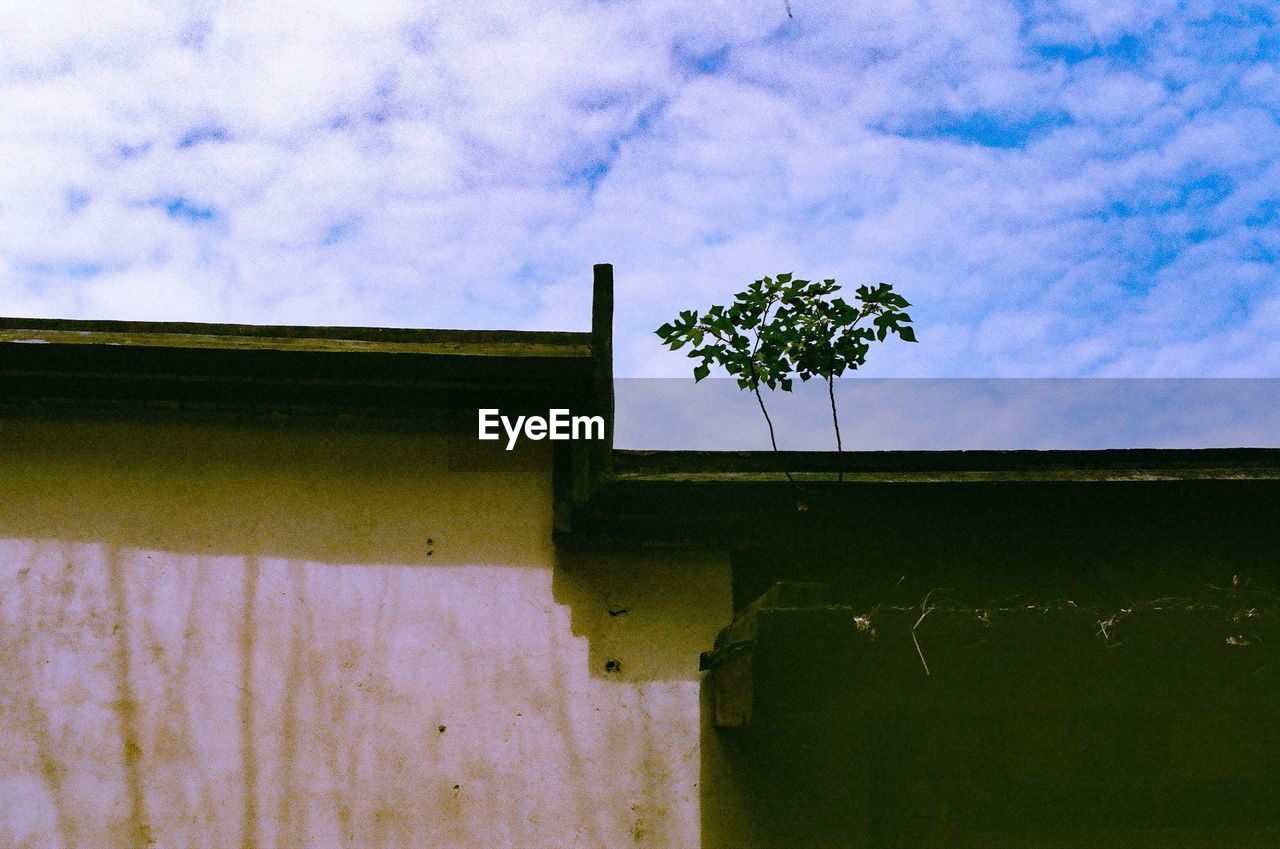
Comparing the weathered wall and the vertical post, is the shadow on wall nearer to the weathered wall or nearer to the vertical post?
the weathered wall

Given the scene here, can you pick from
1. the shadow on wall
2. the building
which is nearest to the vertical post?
the building

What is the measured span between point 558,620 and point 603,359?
1.35m

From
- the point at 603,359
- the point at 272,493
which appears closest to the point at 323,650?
the point at 272,493

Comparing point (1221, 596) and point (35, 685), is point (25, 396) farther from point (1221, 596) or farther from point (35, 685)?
point (1221, 596)

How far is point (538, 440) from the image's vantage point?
16.4 feet

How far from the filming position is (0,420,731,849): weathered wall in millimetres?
4371

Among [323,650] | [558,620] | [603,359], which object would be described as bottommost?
Result: [323,650]

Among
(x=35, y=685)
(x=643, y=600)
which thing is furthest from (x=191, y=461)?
(x=643, y=600)

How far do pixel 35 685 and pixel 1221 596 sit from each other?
19.0 ft

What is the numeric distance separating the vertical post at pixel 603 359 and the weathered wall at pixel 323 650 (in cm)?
60

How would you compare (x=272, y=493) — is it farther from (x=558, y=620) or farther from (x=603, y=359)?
(x=603, y=359)

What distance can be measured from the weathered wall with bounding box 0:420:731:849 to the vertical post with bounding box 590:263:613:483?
60 cm

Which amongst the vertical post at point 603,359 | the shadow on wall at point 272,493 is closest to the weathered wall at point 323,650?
the shadow on wall at point 272,493

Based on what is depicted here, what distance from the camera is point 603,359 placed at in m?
4.65
